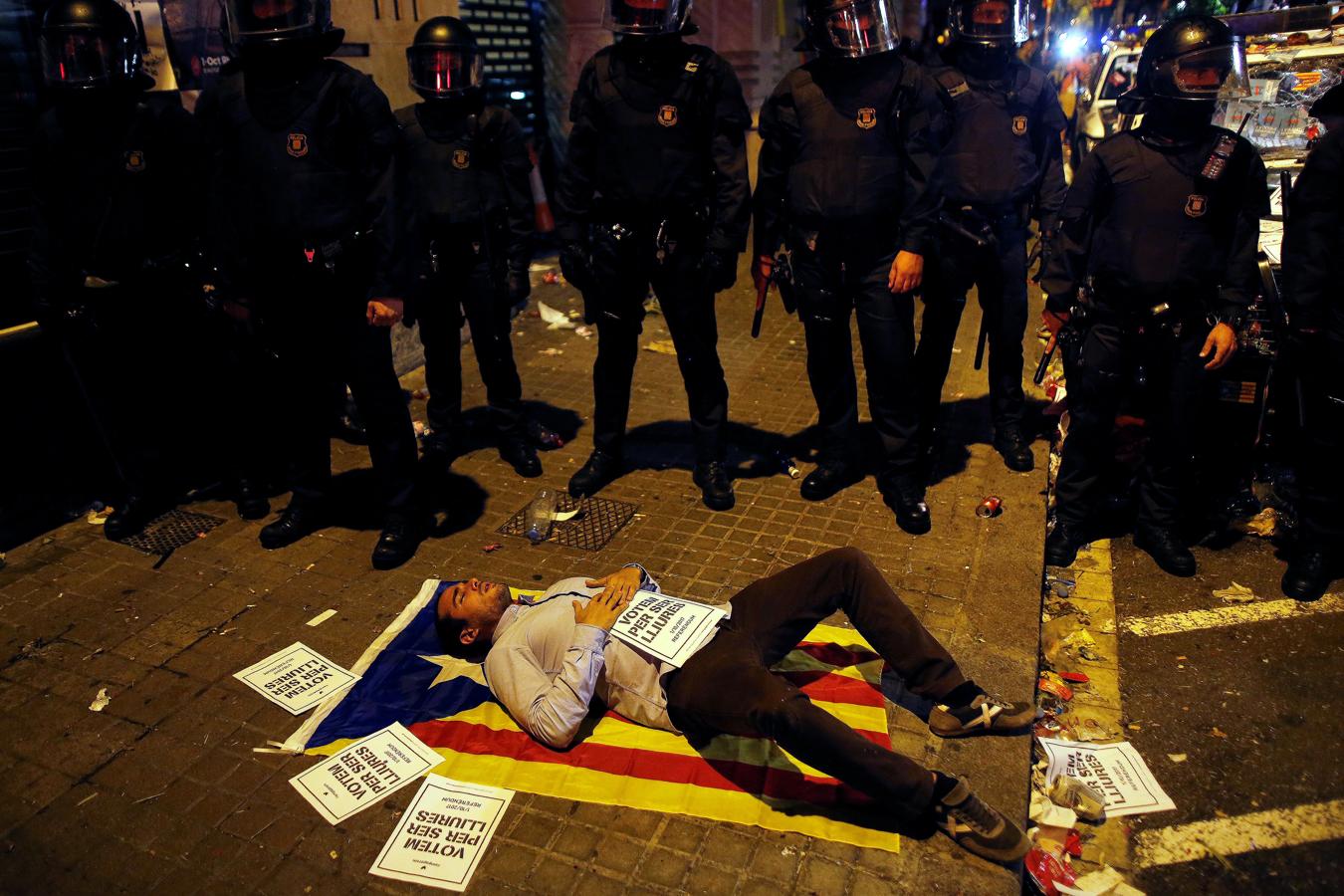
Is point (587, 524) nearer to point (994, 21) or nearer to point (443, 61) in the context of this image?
point (443, 61)

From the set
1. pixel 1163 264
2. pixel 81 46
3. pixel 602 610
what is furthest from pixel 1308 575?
pixel 81 46

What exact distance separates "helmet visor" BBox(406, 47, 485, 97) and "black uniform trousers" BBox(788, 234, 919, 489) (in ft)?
7.63

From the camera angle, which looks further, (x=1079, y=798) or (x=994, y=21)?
(x=994, y=21)

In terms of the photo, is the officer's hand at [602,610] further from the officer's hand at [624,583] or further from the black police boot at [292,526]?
the black police boot at [292,526]

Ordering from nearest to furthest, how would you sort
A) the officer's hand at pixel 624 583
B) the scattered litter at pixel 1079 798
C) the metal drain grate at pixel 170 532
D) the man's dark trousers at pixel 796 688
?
the man's dark trousers at pixel 796 688 < the scattered litter at pixel 1079 798 < the officer's hand at pixel 624 583 < the metal drain grate at pixel 170 532

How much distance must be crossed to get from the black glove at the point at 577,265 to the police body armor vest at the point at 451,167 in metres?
0.80

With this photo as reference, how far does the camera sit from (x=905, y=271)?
202 inches

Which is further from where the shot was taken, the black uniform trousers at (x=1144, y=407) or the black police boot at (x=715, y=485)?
the black police boot at (x=715, y=485)

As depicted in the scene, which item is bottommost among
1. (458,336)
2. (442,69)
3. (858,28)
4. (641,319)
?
(458,336)

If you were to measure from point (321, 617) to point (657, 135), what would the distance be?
318 cm

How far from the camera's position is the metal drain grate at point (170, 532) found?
5.54m

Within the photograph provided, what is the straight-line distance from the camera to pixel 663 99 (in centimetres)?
505

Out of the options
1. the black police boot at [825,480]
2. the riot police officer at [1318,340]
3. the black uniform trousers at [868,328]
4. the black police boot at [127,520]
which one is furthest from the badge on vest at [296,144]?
the riot police officer at [1318,340]

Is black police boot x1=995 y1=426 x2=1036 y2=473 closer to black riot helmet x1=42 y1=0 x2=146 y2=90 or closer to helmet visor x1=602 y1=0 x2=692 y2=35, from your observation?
helmet visor x1=602 y1=0 x2=692 y2=35
